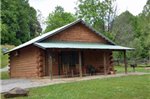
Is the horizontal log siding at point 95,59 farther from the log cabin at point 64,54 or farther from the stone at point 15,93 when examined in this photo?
the stone at point 15,93

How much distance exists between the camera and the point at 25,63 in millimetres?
26344

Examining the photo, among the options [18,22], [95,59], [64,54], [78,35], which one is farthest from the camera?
[18,22]

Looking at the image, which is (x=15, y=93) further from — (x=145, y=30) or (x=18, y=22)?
(x=18, y=22)

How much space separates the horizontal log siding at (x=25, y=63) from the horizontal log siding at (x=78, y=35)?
1751 mm

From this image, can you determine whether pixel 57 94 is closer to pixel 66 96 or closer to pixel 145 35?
pixel 66 96

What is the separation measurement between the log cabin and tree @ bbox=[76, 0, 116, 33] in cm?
2010

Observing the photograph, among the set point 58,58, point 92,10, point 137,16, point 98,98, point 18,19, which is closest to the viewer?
point 98,98

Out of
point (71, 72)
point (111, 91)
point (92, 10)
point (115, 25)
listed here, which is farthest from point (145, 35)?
point (111, 91)

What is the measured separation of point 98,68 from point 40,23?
56.3 meters

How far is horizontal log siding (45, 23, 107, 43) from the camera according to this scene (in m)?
26.3

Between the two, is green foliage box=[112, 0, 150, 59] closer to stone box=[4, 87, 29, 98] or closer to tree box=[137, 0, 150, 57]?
tree box=[137, 0, 150, 57]

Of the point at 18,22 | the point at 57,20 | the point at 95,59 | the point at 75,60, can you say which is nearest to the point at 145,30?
the point at 57,20

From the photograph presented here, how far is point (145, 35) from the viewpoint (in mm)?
54531

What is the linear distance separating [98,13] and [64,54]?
24465mm
